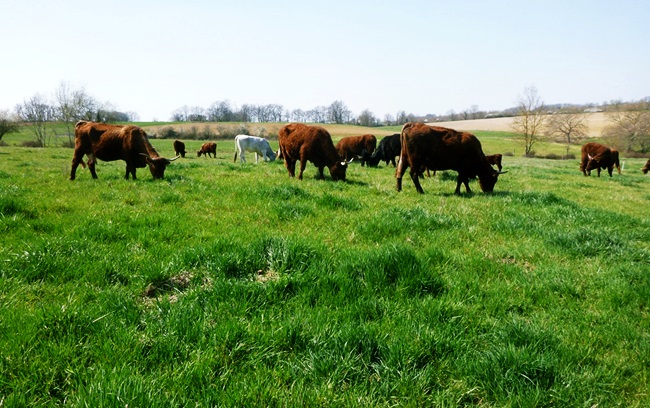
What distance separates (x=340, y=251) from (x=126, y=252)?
2.77 metres

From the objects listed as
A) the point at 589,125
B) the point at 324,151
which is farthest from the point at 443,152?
the point at 589,125

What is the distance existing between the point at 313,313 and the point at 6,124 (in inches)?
2265

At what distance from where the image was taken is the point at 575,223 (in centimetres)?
752

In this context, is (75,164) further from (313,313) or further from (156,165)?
(313,313)

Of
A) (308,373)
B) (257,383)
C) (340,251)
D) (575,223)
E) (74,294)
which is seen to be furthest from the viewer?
(575,223)

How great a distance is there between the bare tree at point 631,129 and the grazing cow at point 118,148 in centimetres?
7699

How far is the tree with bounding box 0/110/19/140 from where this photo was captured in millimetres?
43750

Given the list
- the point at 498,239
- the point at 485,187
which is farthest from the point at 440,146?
the point at 498,239

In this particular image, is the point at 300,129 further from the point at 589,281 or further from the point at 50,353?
the point at 50,353

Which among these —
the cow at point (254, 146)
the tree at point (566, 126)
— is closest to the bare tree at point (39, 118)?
the cow at point (254, 146)

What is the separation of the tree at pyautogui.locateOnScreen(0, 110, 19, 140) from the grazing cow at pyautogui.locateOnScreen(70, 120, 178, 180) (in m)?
44.2

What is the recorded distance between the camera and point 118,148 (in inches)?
475

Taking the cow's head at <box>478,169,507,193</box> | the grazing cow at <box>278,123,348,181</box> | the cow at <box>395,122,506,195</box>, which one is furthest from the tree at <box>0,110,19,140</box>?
the cow's head at <box>478,169,507,193</box>

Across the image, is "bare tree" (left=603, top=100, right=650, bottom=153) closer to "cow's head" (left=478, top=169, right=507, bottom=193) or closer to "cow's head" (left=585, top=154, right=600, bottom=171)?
"cow's head" (left=585, top=154, right=600, bottom=171)
